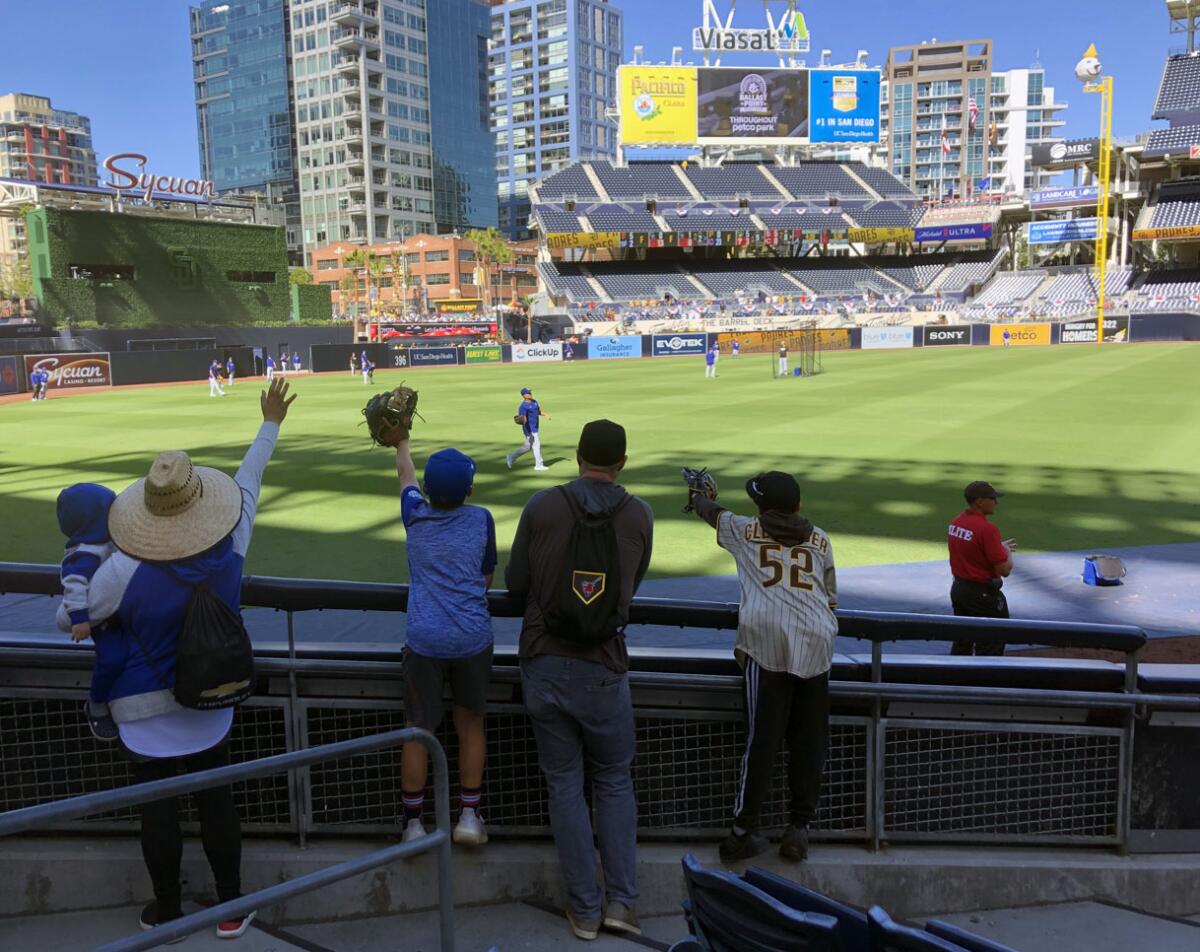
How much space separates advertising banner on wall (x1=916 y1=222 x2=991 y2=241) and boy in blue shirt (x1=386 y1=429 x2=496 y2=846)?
285ft

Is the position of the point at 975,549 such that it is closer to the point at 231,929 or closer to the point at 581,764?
the point at 581,764

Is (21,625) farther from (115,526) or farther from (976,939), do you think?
(976,939)

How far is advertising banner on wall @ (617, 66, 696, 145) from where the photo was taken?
8456cm

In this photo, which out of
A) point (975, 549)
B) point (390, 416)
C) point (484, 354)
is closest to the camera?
point (390, 416)

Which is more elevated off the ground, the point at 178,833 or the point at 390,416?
the point at 390,416

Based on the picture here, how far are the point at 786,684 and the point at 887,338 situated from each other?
2411 inches

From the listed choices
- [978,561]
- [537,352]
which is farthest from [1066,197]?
[978,561]

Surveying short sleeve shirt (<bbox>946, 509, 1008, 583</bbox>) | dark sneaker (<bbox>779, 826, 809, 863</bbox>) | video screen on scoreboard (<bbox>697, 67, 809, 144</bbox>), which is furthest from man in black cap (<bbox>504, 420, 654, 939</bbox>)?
video screen on scoreboard (<bbox>697, 67, 809, 144</bbox>)

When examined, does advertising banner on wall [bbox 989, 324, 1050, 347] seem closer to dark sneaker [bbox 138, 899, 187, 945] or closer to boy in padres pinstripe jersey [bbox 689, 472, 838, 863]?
boy in padres pinstripe jersey [bbox 689, 472, 838, 863]

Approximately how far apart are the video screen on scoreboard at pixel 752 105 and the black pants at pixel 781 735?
293ft

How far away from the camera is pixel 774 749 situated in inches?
160

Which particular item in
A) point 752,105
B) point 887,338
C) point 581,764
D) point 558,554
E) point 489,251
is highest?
point 752,105

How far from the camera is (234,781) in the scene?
8.80ft

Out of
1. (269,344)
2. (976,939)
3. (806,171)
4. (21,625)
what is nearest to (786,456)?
(21,625)
